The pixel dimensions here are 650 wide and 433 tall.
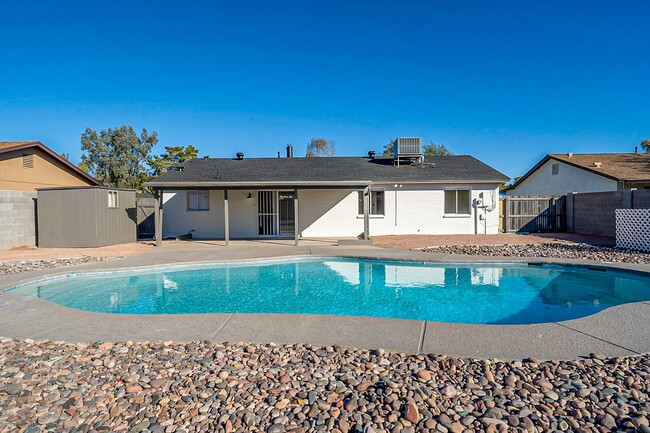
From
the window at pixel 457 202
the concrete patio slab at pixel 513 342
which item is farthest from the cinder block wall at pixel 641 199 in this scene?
the concrete patio slab at pixel 513 342

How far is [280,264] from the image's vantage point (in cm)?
1081

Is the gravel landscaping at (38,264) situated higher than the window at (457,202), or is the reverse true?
the window at (457,202)

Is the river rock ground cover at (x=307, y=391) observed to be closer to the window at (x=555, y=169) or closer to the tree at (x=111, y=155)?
the window at (x=555, y=169)

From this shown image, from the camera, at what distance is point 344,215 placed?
669 inches

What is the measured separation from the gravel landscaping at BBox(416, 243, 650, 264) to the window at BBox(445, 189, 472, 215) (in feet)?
15.2

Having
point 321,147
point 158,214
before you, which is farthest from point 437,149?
point 158,214

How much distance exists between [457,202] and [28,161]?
18664mm

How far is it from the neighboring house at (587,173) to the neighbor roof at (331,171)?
6.37 m

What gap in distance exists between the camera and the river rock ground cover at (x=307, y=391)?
8.54 feet

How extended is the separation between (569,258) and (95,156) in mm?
42252

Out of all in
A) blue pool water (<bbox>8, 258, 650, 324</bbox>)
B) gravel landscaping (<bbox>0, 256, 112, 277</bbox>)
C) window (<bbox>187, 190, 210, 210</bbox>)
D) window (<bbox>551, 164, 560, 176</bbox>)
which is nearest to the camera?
blue pool water (<bbox>8, 258, 650, 324</bbox>)

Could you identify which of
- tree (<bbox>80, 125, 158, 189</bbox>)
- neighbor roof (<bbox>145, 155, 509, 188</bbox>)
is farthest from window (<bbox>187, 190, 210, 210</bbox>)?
tree (<bbox>80, 125, 158, 189</bbox>)

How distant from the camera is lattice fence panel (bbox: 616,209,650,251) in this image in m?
11.2

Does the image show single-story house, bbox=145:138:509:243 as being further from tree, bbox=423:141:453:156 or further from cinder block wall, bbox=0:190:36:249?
tree, bbox=423:141:453:156
